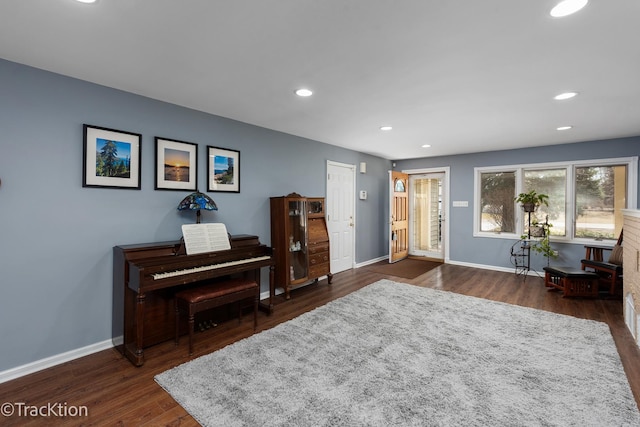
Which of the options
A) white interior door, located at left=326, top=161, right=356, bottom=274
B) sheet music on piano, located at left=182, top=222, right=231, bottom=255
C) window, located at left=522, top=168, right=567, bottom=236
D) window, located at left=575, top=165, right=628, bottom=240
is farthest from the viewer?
white interior door, located at left=326, top=161, right=356, bottom=274

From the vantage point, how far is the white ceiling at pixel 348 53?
1635 mm

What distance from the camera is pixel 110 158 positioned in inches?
106

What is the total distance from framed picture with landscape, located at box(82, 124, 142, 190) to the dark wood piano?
2.05 feet

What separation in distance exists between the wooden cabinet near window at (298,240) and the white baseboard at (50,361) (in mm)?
2051

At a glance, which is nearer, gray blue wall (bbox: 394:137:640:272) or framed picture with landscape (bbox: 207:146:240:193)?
framed picture with landscape (bbox: 207:146:240:193)

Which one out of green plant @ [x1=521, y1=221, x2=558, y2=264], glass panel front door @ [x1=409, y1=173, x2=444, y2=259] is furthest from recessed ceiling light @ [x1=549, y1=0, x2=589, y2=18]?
glass panel front door @ [x1=409, y1=173, x2=444, y2=259]

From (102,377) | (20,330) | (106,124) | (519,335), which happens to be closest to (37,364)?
(20,330)

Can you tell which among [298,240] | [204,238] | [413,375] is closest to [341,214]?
[298,240]

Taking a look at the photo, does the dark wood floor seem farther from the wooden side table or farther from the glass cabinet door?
the glass cabinet door

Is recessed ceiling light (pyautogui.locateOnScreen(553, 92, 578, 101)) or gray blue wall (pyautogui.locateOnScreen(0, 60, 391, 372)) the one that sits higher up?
recessed ceiling light (pyautogui.locateOnScreen(553, 92, 578, 101))

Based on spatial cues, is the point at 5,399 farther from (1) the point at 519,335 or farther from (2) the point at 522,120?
(2) the point at 522,120

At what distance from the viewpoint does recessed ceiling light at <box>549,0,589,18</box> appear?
1.53 metres

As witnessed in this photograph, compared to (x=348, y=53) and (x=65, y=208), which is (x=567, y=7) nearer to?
(x=348, y=53)

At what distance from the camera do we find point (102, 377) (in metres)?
2.26
